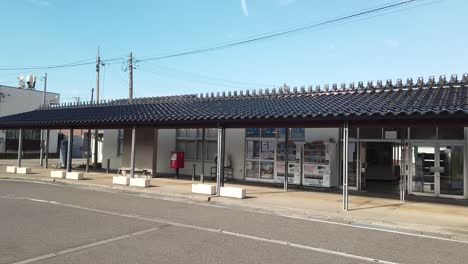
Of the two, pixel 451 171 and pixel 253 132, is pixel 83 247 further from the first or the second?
pixel 253 132

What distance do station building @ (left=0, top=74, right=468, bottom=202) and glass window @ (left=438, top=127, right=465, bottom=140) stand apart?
34 millimetres

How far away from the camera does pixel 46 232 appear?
772 cm

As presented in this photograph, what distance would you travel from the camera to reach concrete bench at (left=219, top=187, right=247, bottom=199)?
13844 mm

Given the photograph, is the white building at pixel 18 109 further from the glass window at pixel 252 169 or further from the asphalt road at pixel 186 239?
the asphalt road at pixel 186 239

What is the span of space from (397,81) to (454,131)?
9.09 ft

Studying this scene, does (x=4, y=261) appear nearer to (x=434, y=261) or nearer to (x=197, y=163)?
(x=434, y=261)

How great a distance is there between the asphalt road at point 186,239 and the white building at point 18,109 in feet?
111

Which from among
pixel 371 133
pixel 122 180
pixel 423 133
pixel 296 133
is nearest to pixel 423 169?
pixel 423 133

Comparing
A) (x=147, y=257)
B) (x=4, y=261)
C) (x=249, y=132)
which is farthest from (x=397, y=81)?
(x=4, y=261)

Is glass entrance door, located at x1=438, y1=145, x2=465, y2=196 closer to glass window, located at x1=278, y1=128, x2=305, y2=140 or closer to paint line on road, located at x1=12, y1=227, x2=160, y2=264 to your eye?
glass window, located at x1=278, y1=128, x2=305, y2=140

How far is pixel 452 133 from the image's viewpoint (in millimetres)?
15211

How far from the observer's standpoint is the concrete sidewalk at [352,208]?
9.89m

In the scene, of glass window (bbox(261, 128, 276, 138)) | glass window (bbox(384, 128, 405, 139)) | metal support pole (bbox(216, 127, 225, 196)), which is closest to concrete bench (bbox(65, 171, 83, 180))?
metal support pole (bbox(216, 127, 225, 196))

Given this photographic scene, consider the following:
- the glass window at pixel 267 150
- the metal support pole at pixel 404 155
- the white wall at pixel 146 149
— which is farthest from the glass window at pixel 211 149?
the metal support pole at pixel 404 155
